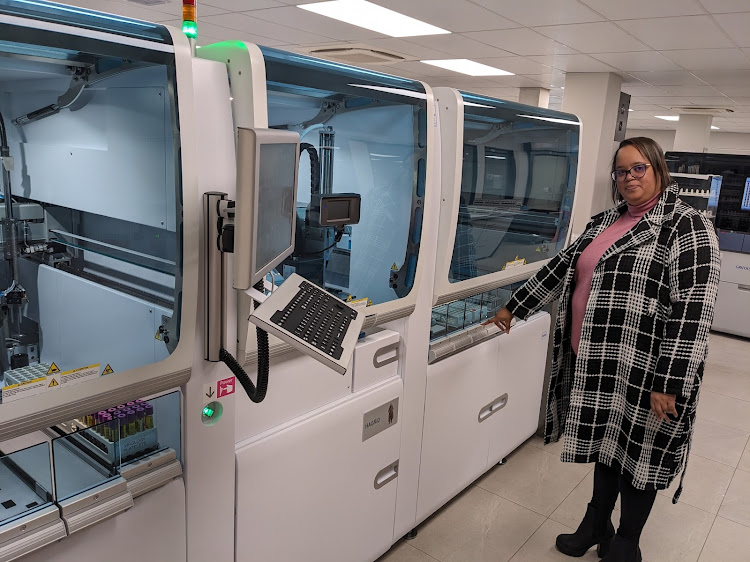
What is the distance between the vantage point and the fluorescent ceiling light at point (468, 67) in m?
6.50

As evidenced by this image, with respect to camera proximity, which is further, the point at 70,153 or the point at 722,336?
the point at 722,336

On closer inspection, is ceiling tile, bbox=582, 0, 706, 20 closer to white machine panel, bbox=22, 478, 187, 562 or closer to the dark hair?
the dark hair

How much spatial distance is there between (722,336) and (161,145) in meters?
6.44

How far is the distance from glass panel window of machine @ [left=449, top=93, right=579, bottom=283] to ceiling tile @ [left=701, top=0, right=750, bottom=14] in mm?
1267

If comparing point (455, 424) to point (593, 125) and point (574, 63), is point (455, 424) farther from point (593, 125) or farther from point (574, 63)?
point (593, 125)

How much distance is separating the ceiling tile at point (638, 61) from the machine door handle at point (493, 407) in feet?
12.0

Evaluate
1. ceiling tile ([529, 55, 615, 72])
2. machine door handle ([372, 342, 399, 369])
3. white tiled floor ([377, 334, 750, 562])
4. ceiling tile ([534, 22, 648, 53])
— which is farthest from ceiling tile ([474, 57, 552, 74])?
machine door handle ([372, 342, 399, 369])

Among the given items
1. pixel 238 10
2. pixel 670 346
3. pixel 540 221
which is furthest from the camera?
pixel 238 10

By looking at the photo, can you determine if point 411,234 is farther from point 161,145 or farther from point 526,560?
point 526,560

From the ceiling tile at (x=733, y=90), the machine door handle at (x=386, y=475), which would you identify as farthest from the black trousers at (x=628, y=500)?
the ceiling tile at (x=733, y=90)

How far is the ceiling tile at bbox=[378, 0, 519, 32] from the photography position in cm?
404

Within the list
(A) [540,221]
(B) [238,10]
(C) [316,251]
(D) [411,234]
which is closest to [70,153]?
(C) [316,251]

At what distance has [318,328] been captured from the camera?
1.29m

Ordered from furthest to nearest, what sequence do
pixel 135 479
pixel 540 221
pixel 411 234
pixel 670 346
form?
pixel 540 221 < pixel 411 234 < pixel 670 346 < pixel 135 479
